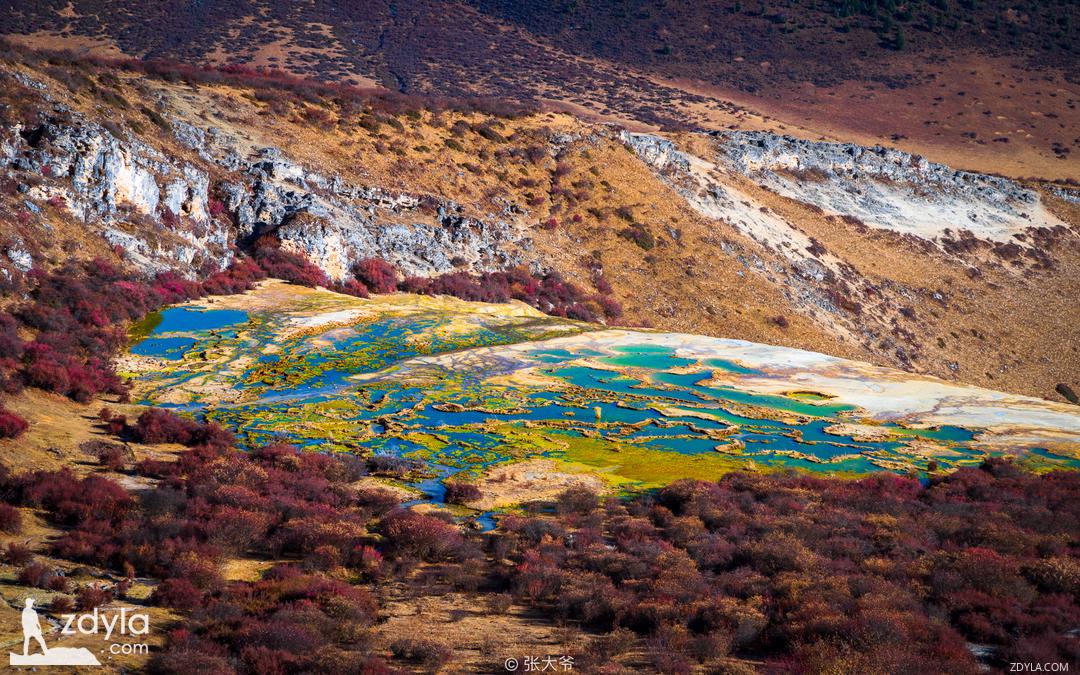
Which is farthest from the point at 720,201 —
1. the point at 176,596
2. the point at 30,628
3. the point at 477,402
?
the point at 30,628

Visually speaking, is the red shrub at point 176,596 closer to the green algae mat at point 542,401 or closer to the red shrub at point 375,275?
the green algae mat at point 542,401

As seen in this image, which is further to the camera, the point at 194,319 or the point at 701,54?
the point at 701,54

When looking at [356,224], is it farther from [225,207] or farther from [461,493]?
[461,493]

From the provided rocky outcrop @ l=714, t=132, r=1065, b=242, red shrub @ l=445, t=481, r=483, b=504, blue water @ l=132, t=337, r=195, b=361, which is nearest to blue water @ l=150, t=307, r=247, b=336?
blue water @ l=132, t=337, r=195, b=361

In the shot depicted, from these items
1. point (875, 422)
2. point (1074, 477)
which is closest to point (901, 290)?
point (875, 422)

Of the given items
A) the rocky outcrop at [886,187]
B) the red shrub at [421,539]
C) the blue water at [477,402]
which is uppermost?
the rocky outcrop at [886,187]

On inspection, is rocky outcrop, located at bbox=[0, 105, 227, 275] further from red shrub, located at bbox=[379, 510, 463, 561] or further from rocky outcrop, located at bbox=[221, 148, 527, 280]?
red shrub, located at bbox=[379, 510, 463, 561]

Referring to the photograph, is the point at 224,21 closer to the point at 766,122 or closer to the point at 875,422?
the point at 766,122

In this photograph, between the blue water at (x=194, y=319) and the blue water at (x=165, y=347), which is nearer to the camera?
the blue water at (x=165, y=347)

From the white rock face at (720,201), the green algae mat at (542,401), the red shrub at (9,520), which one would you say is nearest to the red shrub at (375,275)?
the green algae mat at (542,401)
